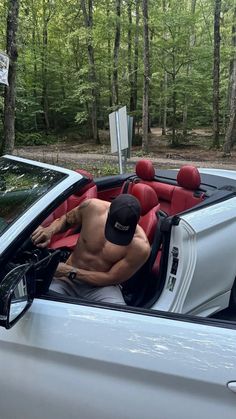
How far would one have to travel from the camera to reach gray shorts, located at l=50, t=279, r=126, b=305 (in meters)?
2.39

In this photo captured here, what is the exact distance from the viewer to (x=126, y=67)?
25.1 m

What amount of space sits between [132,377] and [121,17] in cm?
2360

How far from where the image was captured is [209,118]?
26688 mm

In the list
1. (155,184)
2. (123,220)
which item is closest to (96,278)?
(123,220)

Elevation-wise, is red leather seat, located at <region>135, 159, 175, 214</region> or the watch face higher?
red leather seat, located at <region>135, 159, 175, 214</region>

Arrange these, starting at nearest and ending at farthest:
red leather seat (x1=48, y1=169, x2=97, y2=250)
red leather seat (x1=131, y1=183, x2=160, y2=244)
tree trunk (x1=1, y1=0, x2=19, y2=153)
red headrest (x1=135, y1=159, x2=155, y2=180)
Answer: red leather seat (x1=48, y1=169, x2=97, y2=250) → red leather seat (x1=131, y1=183, x2=160, y2=244) → red headrest (x1=135, y1=159, x2=155, y2=180) → tree trunk (x1=1, y1=0, x2=19, y2=153)

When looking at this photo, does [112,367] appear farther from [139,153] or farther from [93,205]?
[139,153]

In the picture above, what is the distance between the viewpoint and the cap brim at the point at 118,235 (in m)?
2.22

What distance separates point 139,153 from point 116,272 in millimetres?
17698

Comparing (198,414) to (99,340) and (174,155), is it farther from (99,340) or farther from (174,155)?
(174,155)

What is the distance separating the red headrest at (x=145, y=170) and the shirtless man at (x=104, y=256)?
5.94 feet

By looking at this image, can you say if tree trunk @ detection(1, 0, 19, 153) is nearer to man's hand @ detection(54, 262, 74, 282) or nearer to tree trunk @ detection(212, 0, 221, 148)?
man's hand @ detection(54, 262, 74, 282)

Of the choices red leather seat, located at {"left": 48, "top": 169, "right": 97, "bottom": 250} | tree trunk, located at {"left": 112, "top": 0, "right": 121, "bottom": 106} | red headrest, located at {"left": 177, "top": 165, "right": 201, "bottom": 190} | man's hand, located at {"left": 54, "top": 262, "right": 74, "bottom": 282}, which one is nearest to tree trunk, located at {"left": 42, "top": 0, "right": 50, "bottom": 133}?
tree trunk, located at {"left": 112, "top": 0, "right": 121, "bottom": 106}

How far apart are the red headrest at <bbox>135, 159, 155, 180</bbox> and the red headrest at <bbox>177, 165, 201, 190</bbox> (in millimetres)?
620
